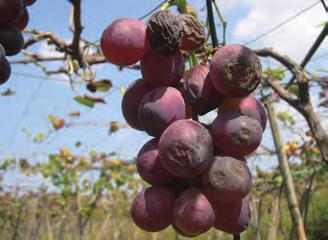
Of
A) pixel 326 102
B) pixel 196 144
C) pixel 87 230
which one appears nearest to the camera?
pixel 196 144

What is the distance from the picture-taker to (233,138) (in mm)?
584

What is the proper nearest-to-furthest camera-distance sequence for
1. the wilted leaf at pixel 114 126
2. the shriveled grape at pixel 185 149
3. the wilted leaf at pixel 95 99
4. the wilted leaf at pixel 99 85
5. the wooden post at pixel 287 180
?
the shriveled grape at pixel 185 149 → the wooden post at pixel 287 180 → the wilted leaf at pixel 99 85 → the wilted leaf at pixel 95 99 → the wilted leaf at pixel 114 126

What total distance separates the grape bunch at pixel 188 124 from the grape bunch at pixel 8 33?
0.42 ft

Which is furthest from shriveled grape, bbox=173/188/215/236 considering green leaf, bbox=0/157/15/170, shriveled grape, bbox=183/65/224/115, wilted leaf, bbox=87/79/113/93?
green leaf, bbox=0/157/15/170

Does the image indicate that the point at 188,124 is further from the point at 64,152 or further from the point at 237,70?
the point at 64,152

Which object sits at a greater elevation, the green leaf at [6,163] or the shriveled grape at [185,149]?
the shriveled grape at [185,149]

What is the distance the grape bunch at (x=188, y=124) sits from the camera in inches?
22.5

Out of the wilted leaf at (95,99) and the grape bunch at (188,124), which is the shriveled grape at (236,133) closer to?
the grape bunch at (188,124)

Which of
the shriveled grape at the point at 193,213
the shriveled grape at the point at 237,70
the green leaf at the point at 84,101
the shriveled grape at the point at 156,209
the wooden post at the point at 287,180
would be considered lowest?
the green leaf at the point at 84,101

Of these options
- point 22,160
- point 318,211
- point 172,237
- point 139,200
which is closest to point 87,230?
point 172,237

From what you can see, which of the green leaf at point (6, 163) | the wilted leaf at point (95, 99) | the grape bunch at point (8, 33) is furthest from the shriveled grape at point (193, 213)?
the green leaf at point (6, 163)

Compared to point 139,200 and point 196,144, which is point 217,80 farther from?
point 139,200

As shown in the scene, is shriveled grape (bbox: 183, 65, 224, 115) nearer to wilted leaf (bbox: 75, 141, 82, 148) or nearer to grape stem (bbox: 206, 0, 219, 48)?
grape stem (bbox: 206, 0, 219, 48)

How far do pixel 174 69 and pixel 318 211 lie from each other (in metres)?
5.61
